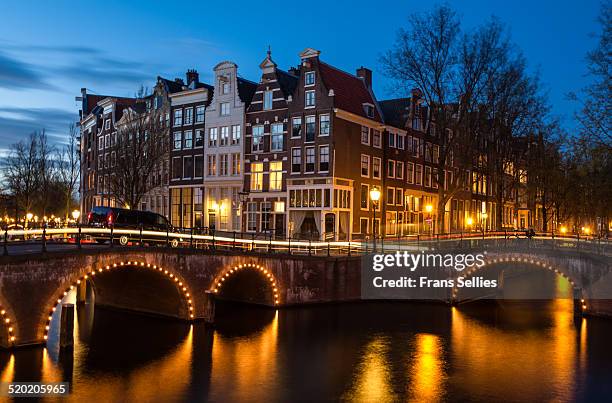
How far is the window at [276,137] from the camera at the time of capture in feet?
182

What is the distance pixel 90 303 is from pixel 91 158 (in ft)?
161

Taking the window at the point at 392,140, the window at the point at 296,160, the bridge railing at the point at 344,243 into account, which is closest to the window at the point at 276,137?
the window at the point at 296,160

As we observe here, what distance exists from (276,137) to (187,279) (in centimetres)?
2687

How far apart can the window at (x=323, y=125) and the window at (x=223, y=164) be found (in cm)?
1179

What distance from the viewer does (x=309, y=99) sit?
175ft

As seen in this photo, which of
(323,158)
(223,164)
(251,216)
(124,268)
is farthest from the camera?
(223,164)

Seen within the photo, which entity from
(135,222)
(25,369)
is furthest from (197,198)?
(25,369)

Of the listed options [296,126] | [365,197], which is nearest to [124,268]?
[296,126]

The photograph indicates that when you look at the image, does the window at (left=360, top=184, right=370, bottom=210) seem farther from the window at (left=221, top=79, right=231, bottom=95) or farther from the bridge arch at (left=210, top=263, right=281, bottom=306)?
the bridge arch at (left=210, top=263, right=281, bottom=306)

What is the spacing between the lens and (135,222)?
38.8m

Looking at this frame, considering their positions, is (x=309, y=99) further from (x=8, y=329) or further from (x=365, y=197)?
(x=8, y=329)

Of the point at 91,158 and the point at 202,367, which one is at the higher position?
the point at 91,158

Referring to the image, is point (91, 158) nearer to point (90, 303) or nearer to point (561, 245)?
point (90, 303)

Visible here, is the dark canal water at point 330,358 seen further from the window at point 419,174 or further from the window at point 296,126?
the window at point 419,174
